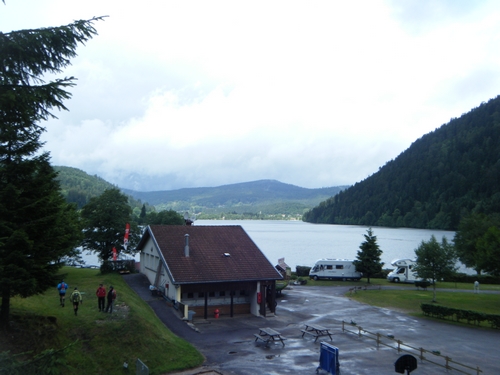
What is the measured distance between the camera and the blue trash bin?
18406 millimetres

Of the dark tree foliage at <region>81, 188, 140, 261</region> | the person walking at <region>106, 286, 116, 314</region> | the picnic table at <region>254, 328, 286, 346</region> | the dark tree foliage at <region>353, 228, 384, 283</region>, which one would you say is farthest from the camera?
the dark tree foliage at <region>353, 228, 384, 283</region>

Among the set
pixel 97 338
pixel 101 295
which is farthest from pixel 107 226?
pixel 97 338

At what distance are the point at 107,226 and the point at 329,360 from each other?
3320 cm

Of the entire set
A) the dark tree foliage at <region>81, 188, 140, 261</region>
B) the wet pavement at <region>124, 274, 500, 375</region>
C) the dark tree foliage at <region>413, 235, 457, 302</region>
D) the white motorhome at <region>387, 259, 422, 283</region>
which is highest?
the dark tree foliage at <region>81, 188, 140, 261</region>

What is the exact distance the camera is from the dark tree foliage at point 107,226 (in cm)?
4512

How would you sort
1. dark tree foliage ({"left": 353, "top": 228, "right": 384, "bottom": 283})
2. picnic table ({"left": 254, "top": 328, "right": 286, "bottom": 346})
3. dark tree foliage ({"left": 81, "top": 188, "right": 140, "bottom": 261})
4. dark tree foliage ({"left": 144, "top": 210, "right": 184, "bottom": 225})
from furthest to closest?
1. dark tree foliage ({"left": 144, "top": 210, "right": 184, "bottom": 225})
2. dark tree foliage ({"left": 353, "top": 228, "right": 384, "bottom": 283})
3. dark tree foliage ({"left": 81, "top": 188, "right": 140, "bottom": 261})
4. picnic table ({"left": 254, "top": 328, "right": 286, "bottom": 346})

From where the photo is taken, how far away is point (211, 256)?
33.2m

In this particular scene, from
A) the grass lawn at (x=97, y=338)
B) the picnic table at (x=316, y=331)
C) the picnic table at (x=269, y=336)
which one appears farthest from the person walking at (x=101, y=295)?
the picnic table at (x=316, y=331)

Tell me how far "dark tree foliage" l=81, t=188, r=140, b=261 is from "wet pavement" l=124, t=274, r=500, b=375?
10162mm

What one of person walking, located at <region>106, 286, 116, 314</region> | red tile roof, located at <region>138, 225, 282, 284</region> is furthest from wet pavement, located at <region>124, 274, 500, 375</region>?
person walking, located at <region>106, 286, 116, 314</region>

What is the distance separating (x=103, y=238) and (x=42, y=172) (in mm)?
29954

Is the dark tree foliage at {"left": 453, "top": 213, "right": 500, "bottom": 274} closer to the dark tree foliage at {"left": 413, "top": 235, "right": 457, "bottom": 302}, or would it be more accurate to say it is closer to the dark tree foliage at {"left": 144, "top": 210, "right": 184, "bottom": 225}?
the dark tree foliage at {"left": 413, "top": 235, "right": 457, "bottom": 302}

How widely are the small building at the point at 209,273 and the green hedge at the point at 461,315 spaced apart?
12166 mm

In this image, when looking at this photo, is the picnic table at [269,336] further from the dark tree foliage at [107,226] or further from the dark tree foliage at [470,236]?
the dark tree foliage at [470,236]
